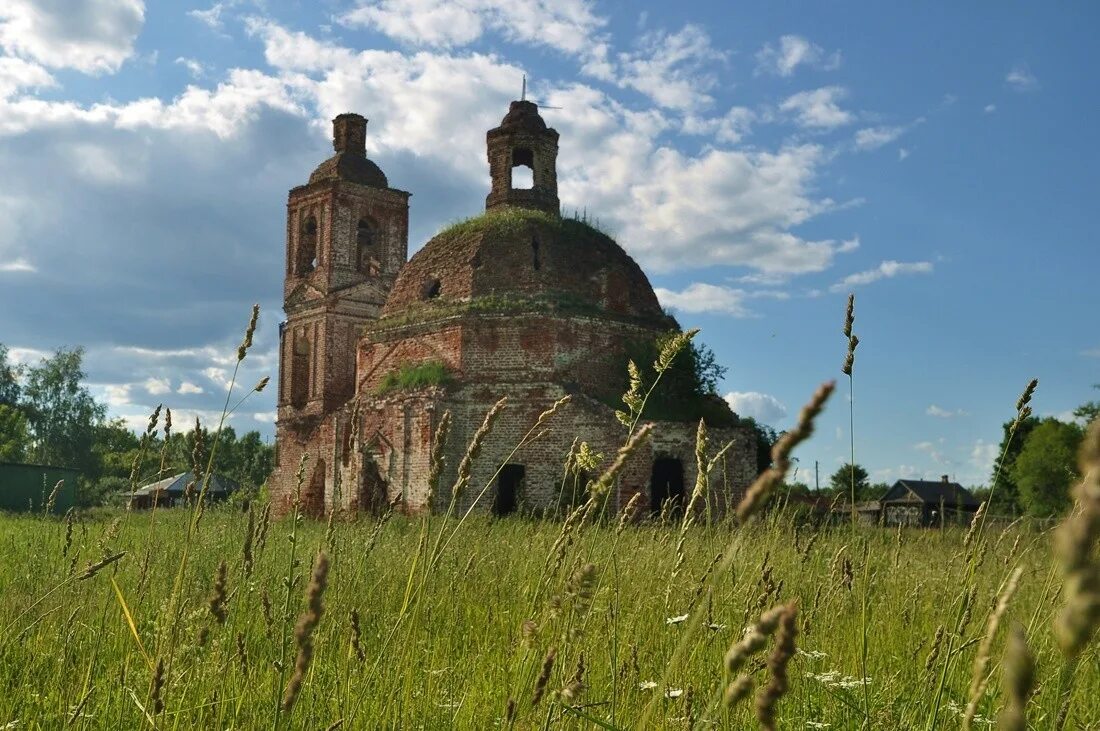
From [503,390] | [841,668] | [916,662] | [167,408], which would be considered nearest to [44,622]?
[167,408]

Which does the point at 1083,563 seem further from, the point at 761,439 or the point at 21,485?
the point at 21,485

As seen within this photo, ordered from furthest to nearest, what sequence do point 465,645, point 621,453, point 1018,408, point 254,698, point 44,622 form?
1. point 44,622
2. point 465,645
3. point 254,698
4. point 1018,408
5. point 621,453

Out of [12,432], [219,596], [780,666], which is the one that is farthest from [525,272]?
[12,432]

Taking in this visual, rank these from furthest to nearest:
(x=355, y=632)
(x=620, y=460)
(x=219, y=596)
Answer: (x=355, y=632) < (x=219, y=596) < (x=620, y=460)

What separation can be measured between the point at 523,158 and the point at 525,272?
5.38 metres

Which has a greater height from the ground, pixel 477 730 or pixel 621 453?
pixel 621 453

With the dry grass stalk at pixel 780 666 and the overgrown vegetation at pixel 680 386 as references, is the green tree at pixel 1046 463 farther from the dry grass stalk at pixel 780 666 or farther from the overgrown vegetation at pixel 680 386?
the dry grass stalk at pixel 780 666

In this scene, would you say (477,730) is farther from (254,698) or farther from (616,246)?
(616,246)

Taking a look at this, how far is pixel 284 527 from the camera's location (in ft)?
27.5

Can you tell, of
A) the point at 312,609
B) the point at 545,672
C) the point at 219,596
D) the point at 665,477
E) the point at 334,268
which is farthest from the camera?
the point at 334,268

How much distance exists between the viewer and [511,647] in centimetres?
305

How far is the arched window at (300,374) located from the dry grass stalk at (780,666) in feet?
106

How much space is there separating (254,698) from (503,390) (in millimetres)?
19982

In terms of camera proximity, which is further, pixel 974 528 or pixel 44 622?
pixel 44 622
